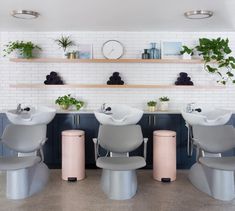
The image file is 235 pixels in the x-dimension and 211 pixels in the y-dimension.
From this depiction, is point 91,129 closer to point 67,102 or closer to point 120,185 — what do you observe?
point 67,102

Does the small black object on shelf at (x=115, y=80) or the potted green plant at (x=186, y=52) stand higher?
the potted green plant at (x=186, y=52)

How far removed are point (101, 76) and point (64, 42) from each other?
82 cm

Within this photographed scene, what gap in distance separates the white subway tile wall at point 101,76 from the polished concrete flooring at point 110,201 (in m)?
1.46

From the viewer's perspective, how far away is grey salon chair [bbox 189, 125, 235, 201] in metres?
3.27

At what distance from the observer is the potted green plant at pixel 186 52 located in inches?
177

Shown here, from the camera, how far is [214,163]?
3281mm

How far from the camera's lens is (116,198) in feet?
10.7

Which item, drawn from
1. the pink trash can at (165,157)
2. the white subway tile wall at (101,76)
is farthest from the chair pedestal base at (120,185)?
the white subway tile wall at (101,76)

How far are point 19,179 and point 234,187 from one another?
2.53m

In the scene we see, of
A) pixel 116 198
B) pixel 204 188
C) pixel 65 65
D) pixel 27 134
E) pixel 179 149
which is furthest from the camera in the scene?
pixel 65 65
